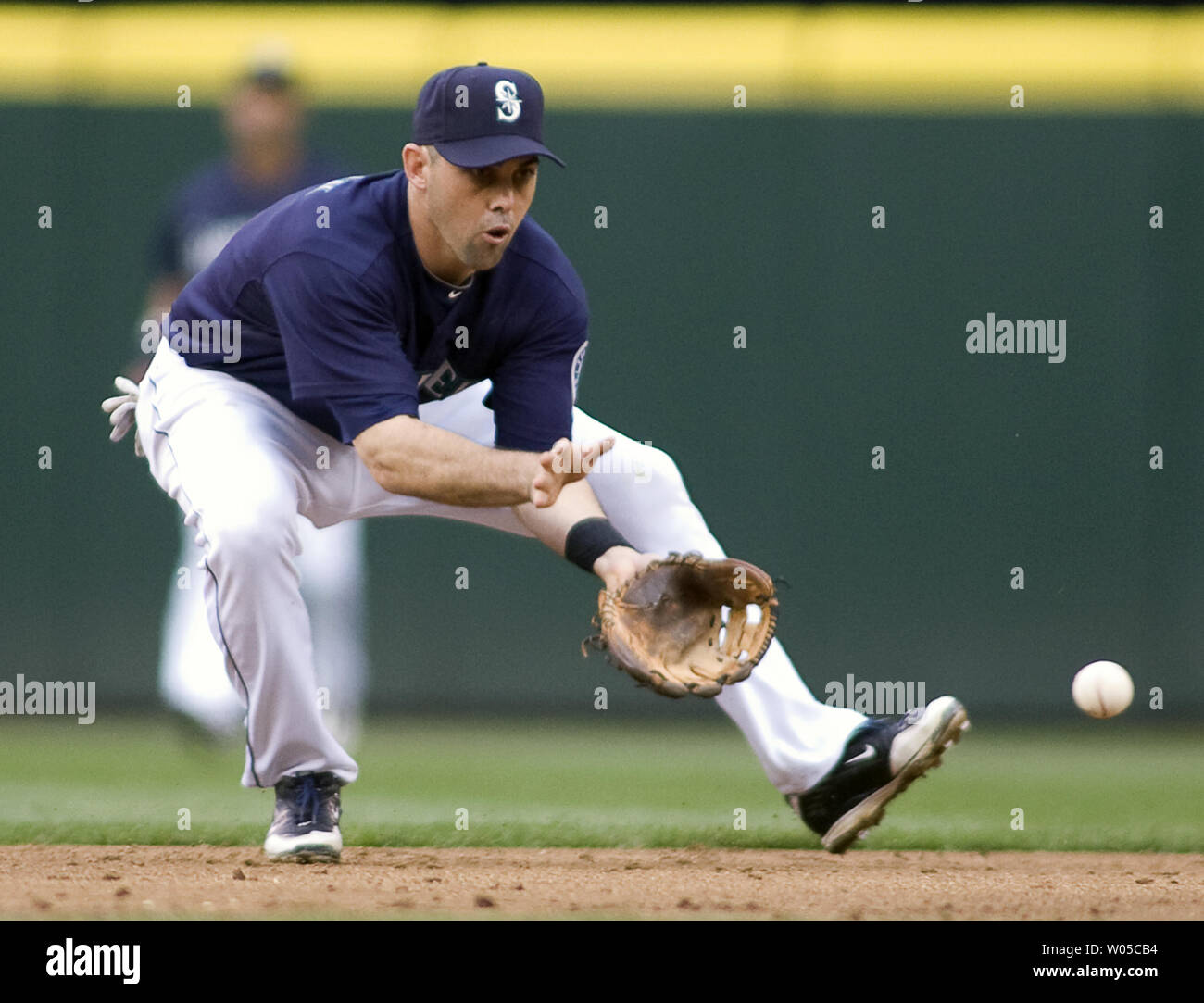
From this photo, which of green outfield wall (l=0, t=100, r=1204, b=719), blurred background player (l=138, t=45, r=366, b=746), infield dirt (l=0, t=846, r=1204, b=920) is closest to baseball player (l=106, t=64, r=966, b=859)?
infield dirt (l=0, t=846, r=1204, b=920)

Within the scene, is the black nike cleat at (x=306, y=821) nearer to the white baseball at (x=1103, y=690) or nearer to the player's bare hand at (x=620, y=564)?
the player's bare hand at (x=620, y=564)

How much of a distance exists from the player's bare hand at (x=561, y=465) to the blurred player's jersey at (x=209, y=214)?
9.16 feet

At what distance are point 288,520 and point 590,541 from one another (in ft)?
2.02

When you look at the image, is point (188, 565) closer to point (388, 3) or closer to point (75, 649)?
point (75, 649)

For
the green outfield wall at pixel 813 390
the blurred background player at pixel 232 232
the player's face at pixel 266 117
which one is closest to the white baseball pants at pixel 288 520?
the blurred background player at pixel 232 232

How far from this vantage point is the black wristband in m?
3.68

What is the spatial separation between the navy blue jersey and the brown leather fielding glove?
39 centimetres

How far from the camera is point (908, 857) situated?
13.3 ft

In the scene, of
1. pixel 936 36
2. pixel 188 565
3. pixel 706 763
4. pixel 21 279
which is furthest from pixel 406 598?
pixel 936 36

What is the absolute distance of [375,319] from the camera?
138 inches

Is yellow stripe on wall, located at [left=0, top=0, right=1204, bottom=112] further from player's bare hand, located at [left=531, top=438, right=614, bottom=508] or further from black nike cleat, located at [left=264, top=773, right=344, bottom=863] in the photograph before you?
player's bare hand, located at [left=531, top=438, right=614, bottom=508]

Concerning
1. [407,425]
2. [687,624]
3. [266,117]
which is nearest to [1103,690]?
[687,624]

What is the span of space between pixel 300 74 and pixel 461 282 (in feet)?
11.1

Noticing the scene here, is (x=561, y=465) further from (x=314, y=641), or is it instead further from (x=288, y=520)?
(x=314, y=641)
